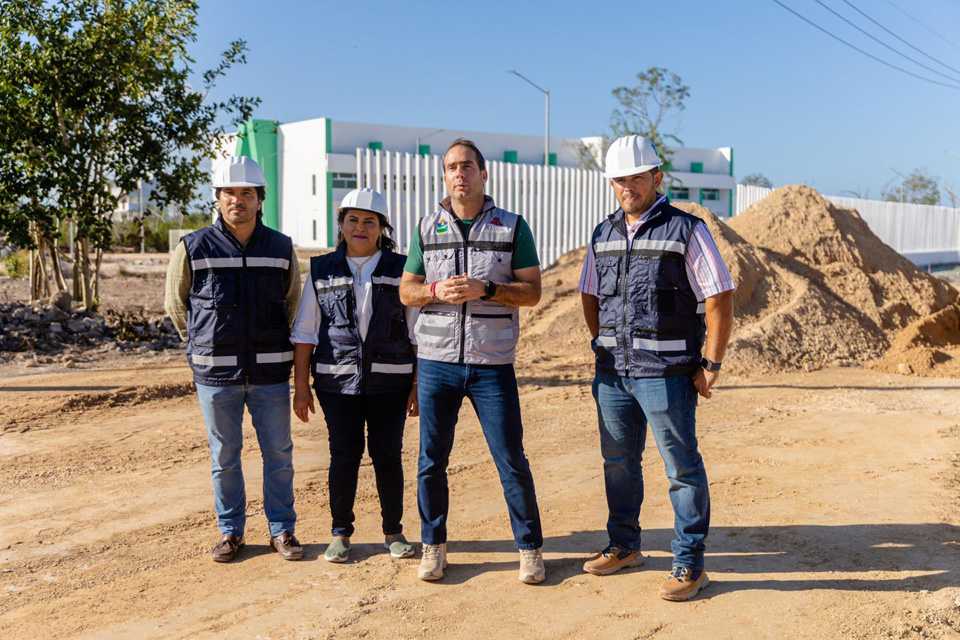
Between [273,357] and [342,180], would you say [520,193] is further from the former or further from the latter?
[342,180]

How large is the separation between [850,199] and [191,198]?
25502 millimetres

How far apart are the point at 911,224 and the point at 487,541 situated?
35728 mm

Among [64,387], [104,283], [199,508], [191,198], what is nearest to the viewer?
[199,508]

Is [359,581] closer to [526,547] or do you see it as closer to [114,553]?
[526,547]

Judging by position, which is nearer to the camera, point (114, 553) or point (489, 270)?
point (489, 270)

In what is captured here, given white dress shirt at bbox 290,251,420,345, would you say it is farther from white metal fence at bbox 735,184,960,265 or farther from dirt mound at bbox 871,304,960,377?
white metal fence at bbox 735,184,960,265

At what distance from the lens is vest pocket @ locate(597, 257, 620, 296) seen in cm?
423

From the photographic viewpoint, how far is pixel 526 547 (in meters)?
4.35

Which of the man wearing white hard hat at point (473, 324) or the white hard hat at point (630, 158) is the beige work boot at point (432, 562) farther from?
the white hard hat at point (630, 158)

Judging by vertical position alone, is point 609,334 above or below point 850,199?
below

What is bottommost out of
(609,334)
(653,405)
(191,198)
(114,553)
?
(114,553)

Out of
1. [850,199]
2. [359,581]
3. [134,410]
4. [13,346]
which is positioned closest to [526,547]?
[359,581]

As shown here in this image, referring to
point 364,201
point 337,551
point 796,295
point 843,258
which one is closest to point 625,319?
point 364,201

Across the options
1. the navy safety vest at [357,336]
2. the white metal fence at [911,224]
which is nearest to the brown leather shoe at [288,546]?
the navy safety vest at [357,336]
